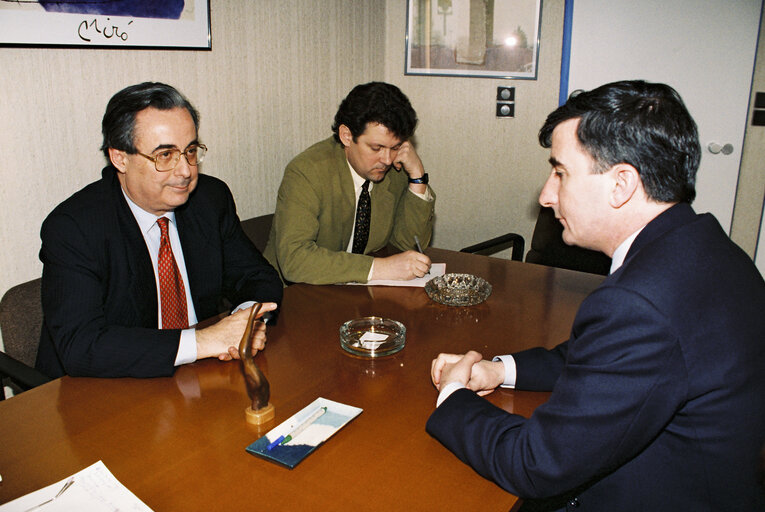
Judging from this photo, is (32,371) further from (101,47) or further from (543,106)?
(543,106)

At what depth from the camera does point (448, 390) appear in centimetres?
Result: 137

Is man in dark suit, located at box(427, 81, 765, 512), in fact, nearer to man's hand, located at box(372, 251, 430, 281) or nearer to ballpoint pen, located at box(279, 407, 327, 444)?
ballpoint pen, located at box(279, 407, 327, 444)

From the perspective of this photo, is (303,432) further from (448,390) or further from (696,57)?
(696,57)

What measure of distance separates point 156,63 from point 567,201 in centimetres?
193

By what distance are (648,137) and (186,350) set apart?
1.17 m

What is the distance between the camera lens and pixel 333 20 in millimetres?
3535

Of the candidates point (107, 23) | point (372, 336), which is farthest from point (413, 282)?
point (107, 23)

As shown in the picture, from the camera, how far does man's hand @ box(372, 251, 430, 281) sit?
222 centimetres

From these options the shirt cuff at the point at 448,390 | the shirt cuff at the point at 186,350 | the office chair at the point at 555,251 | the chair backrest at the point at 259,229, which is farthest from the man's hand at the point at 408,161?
the shirt cuff at the point at 448,390

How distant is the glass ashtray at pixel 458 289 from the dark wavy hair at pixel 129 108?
1003 millimetres

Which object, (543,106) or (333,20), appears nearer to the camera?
(333,20)

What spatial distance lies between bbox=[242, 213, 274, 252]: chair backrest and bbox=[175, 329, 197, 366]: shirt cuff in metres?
1.20

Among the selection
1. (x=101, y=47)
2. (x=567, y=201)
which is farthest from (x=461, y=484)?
Result: (x=101, y=47)

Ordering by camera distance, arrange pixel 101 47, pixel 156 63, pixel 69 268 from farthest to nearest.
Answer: pixel 156 63 → pixel 101 47 → pixel 69 268
